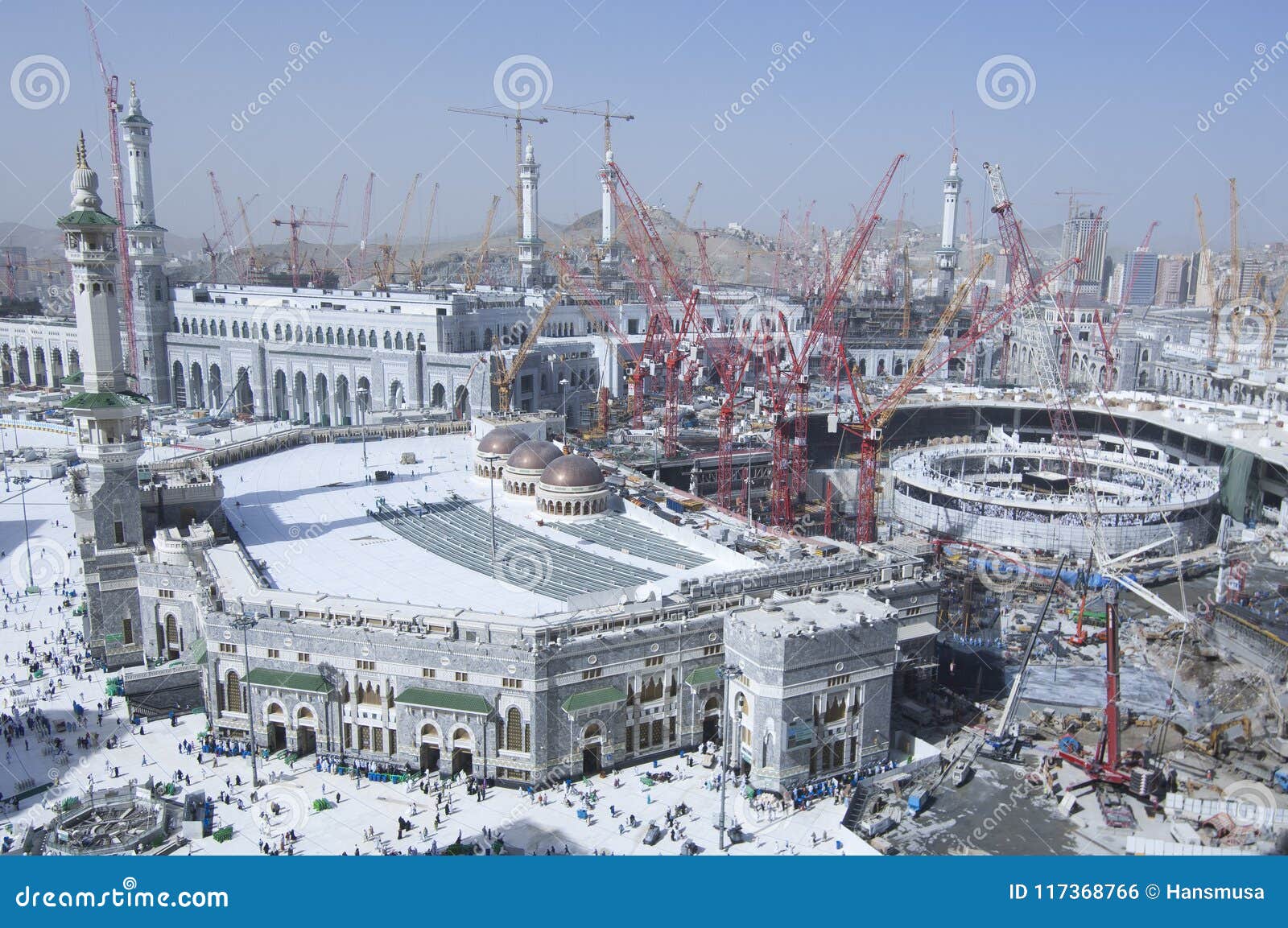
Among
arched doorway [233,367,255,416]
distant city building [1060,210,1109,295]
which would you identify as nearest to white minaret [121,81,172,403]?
arched doorway [233,367,255,416]

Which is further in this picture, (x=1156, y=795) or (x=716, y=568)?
(x=716, y=568)

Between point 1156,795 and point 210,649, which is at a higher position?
point 210,649

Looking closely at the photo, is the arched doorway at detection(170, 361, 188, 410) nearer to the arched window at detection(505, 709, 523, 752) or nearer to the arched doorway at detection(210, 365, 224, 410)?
the arched doorway at detection(210, 365, 224, 410)

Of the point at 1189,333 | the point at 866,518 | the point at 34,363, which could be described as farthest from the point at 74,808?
the point at 1189,333

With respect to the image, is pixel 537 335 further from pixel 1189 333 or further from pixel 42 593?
pixel 1189 333

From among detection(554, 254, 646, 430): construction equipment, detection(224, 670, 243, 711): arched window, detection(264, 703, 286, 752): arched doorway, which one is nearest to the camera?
detection(264, 703, 286, 752): arched doorway

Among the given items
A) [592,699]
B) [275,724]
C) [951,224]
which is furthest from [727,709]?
[951,224]
